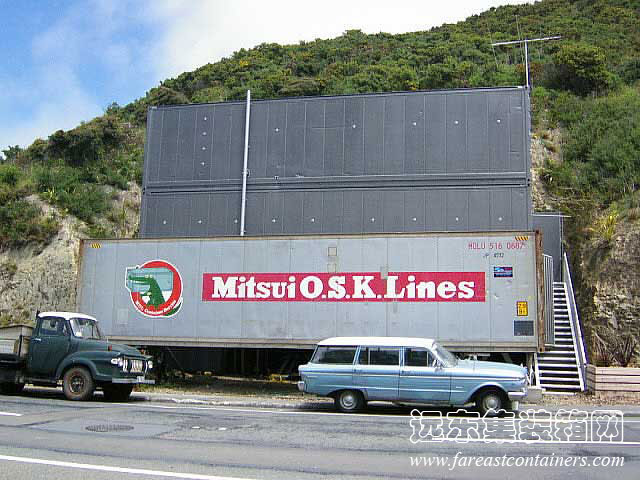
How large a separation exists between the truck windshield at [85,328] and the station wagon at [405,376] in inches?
209

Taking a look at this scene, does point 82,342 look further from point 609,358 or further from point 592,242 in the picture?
point 592,242

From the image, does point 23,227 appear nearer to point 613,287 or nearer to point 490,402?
point 490,402

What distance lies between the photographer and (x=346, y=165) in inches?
953

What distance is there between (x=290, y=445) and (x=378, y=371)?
4.30m

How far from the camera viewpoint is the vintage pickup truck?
1388cm

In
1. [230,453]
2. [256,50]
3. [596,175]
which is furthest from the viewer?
[256,50]

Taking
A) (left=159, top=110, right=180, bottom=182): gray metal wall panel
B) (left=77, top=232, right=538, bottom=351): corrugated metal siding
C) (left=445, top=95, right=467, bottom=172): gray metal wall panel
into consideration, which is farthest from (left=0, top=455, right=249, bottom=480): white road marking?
(left=159, top=110, right=180, bottom=182): gray metal wall panel

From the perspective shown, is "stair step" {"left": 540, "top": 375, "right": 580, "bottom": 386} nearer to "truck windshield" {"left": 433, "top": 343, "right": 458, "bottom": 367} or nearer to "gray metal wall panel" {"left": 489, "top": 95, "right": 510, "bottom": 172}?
"truck windshield" {"left": 433, "top": 343, "right": 458, "bottom": 367}

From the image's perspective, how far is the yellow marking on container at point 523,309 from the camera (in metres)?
15.4

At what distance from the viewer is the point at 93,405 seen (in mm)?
13328

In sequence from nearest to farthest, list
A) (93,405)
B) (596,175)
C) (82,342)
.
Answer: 1. (93,405)
2. (82,342)
3. (596,175)

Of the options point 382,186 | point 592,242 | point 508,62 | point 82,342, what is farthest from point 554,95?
point 82,342

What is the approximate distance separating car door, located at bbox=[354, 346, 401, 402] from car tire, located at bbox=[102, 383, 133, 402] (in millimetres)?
5568

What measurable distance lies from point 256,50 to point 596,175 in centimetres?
4706
